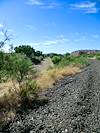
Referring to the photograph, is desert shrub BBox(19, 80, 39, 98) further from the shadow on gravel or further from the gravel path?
the gravel path

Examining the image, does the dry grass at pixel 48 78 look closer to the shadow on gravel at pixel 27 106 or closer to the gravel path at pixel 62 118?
the shadow on gravel at pixel 27 106

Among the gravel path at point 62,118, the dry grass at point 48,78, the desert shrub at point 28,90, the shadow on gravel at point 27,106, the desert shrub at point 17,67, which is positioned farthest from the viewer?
the dry grass at point 48,78

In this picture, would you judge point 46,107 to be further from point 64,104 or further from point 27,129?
point 27,129

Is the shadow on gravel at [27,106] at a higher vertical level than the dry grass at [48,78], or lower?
lower

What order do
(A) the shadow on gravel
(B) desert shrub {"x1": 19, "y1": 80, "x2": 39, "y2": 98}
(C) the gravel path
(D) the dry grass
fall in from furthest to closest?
(D) the dry grass → (B) desert shrub {"x1": 19, "y1": 80, "x2": 39, "y2": 98} → (A) the shadow on gravel → (C) the gravel path

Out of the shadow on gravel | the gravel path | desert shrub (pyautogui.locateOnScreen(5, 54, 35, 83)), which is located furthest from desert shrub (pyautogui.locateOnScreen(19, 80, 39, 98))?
the gravel path

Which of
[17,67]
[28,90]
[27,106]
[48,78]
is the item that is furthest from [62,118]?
[48,78]

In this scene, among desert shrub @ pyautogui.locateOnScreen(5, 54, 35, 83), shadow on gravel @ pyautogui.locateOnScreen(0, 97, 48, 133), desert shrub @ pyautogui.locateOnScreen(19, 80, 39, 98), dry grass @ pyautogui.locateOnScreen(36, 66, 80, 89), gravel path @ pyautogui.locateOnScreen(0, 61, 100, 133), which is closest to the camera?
gravel path @ pyautogui.locateOnScreen(0, 61, 100, 133)

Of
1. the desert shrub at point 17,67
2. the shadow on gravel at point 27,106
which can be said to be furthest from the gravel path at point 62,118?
the desert shrub at point 17,67

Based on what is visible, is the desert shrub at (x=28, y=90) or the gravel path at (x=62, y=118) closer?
the gravel path at (x=62, y=118)

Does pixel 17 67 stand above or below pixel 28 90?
above

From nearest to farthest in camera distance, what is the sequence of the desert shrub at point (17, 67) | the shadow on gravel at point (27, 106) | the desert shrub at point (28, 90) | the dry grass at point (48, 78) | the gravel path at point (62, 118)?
1. the gravel path at point (62, 118)
2. the shadow on gravel at point (27, 106)
3. the desert shrub at point (28, 90)
4. the desert shrub at point (17, 67)
5. the dry grass at point (48, 78)

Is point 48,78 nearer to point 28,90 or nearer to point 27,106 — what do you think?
point 28,90

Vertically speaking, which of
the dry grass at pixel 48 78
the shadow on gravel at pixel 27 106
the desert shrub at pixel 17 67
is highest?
the desert shrub at pixel 17 67
